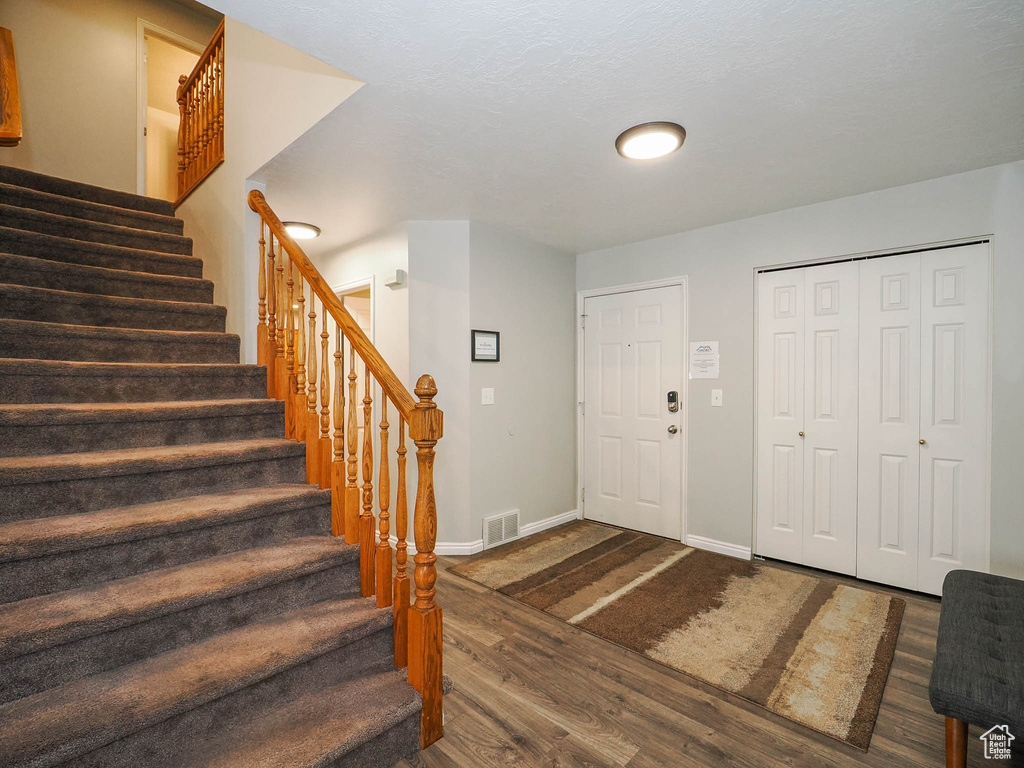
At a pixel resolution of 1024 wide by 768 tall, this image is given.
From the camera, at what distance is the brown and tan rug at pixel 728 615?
1967mm

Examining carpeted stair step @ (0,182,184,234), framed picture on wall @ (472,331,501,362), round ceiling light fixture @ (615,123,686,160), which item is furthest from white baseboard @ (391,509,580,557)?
carpeted stair step @ (0,182,184,234)

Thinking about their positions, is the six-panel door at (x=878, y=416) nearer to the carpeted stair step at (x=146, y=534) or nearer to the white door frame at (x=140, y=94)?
the carpeted stair step at (x=146, y=534)

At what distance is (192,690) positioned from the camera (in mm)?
Answer: 1349

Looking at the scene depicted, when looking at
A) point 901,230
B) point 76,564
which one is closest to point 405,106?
point 76,564

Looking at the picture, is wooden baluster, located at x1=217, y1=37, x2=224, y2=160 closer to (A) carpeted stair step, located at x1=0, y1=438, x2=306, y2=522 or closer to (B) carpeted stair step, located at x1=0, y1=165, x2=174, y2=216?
(B) carpeted stair step, located at x1=0, y1=165, x2=174, y2=216

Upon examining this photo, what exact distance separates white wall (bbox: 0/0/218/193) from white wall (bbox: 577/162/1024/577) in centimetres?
426

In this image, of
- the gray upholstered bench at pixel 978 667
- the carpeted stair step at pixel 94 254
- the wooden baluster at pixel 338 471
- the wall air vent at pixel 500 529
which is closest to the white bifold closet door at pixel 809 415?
the gray upholstered bench at pixel 978 667

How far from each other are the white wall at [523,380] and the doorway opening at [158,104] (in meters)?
3.38

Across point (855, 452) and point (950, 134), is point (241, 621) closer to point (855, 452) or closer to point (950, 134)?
point (855, 452)

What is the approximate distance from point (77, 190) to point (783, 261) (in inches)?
184

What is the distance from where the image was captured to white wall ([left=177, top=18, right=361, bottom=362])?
7.39 feet

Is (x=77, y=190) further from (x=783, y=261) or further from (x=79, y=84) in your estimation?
(x=783, y=261)

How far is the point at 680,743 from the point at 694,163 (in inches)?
102

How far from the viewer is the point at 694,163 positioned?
253 cm
